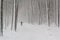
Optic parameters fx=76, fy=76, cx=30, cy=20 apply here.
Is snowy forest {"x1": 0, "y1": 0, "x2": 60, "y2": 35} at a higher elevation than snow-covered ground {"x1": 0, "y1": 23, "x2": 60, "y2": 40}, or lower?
higher

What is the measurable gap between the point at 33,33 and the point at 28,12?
1.13 ft

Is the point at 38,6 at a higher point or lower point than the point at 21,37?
higher

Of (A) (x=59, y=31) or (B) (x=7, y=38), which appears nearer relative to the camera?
(A) (x=59, y=31)

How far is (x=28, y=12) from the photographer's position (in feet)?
4.02

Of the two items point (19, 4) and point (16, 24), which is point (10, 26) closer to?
point (16, 24)

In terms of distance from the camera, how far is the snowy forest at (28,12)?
46.6 inches

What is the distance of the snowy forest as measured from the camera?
1.18 metres

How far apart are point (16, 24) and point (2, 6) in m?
0.38

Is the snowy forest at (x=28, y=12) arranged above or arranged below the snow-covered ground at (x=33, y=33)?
above

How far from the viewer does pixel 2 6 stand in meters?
1.26

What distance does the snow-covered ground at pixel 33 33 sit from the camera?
45.8 inches

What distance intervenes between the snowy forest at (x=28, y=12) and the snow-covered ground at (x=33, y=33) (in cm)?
6

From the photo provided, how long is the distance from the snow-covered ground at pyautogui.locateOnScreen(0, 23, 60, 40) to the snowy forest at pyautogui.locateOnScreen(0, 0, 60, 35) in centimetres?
6

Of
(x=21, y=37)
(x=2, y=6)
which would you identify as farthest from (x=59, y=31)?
(x=2, y=6)
